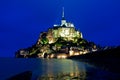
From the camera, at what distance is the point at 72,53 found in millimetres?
188125

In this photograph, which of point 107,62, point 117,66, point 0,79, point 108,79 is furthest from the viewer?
point 107,62

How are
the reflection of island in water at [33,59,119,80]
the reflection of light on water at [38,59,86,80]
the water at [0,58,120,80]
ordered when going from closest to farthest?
1. the reflection of island in water at [33,59,119,80]
2. the water at [0,58,120,80]
3. the reflection of light on water at [38,59,86,80]

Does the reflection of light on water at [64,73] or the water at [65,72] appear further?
the reflection of light on water at [64,73]

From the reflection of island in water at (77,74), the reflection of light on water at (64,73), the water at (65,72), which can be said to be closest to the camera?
the reflection of island in water at (77,74)

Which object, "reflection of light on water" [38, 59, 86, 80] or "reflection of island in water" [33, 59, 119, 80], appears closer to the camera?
"reflection of island in water" [33, 59, 119, 80]

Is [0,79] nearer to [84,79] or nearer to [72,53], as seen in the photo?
[84,79]

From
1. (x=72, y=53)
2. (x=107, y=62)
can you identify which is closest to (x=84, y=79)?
(x=107, y=62)

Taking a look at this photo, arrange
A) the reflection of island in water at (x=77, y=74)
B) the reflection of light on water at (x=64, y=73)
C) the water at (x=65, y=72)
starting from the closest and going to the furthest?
1. the reflection of island in water at (x=77, y=74)
2. the water at (x=65, y=72)
3. the reflection of light on water at (x=64, y=73)

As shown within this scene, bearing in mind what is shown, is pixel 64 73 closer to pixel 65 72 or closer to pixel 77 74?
pixel 65 72

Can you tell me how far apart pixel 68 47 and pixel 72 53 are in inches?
228

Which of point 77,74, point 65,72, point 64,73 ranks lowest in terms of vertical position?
point 77,74

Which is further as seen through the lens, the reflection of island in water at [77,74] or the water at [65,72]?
the water at [65,72]

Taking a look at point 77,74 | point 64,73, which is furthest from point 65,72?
point 77,74

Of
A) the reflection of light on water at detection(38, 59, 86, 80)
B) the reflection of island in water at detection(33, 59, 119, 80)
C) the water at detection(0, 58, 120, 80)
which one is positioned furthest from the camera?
the reflection of light on water at detection(38, 59, 86, 80)
